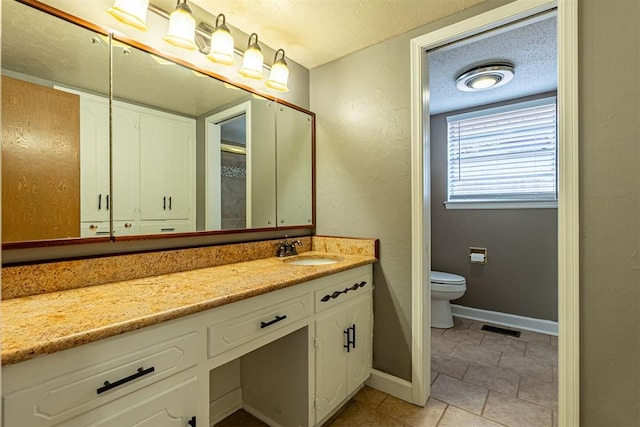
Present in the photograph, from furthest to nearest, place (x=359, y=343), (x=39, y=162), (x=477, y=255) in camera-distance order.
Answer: (x=477, y=255)
(x=359, y=343)
(x=39, y=162)

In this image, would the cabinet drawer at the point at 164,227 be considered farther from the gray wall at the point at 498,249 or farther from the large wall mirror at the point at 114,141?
the gray wall at the point at 498,249

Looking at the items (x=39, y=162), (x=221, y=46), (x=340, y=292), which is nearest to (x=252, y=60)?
(x=221, y=46)

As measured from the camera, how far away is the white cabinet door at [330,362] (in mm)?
1546

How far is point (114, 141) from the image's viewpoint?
1.34 metres

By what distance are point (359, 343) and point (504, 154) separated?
227 centimetres

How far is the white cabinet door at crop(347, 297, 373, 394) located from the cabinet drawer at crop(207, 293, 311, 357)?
0.43m

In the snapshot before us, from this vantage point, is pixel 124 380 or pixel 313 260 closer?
pixel 124 380

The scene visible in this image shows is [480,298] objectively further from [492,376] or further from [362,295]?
[362,295]

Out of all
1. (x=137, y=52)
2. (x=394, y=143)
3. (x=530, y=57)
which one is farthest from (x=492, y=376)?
(x=137, y=52)

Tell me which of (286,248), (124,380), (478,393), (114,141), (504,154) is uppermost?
(504,154)

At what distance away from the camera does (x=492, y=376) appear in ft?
6.86

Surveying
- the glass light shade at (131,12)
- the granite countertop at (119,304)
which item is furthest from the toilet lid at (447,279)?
the glass light shade at (131,12)

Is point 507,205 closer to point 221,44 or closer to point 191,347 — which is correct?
point 221,44

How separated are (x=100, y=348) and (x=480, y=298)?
3.13m
